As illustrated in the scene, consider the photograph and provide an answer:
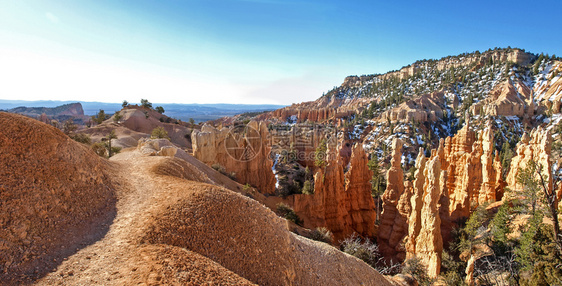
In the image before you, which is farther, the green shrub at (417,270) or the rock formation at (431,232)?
the rock formation at (431,232)

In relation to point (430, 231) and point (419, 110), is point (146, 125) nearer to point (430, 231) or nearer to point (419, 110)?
point (430, 231)

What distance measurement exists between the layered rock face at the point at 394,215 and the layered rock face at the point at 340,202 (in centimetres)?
374

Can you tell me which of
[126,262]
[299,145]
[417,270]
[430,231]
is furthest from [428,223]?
[299,145]

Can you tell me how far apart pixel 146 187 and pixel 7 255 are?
4.82m

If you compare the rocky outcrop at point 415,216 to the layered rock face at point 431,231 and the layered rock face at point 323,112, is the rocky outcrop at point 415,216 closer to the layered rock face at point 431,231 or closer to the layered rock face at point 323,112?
the layered rock face at point 431,231

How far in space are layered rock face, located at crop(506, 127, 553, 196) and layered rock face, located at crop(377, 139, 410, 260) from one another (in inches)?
353

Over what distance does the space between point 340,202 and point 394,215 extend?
534 cm

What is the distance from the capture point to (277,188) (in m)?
36.6

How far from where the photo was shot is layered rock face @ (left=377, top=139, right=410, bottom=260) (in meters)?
21.2

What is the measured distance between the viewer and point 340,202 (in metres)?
26.6

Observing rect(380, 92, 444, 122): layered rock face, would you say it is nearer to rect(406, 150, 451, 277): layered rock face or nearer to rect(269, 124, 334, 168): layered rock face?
rect(269, 124, 334, 168): layered rock face

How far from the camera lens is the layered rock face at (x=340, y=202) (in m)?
25.7

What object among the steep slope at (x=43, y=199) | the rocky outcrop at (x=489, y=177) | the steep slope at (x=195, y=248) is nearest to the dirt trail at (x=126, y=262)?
the steep slope at (x=195, y=248)

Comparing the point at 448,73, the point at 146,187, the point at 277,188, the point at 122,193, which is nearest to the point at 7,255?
the point at 122,193
